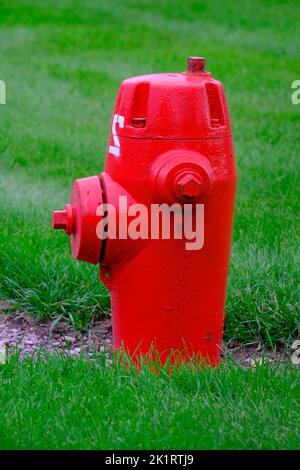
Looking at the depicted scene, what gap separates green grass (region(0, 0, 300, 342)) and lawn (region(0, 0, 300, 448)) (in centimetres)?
1

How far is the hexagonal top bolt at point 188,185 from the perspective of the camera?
262 cm

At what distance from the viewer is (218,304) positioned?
2891 millimetres

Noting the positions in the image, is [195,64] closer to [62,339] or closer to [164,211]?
[164,211]

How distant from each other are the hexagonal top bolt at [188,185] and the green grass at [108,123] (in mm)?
778

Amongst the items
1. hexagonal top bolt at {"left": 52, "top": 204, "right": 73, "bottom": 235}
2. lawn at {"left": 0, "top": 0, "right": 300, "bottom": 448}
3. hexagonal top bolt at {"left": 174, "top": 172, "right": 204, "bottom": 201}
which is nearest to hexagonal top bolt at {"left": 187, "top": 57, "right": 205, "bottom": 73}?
hexagonal top bolt at {"left": 174, "top": 172, "right": 204, "bottom": 201}

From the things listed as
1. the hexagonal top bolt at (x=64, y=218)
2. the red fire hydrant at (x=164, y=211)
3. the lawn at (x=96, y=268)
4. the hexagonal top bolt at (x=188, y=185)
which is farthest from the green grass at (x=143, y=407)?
the hexagonal top bolt at (x=188, y=185)

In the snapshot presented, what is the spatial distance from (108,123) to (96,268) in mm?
3141

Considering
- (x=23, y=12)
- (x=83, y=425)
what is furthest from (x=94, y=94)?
(x=83, y=425)

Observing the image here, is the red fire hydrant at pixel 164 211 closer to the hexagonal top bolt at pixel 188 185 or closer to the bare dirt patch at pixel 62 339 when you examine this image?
the hexagonal top bolt at pixel 188 185

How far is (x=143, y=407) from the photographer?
8.09 feet

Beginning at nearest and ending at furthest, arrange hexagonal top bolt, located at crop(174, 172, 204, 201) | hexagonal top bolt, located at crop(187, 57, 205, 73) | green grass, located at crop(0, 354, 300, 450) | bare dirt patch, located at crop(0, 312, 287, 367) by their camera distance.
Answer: green grass, located at crop(0, 354, 300, 450) → hexagonal top bolt, located at crop(174, 172, 204, 201) → hexagonal top bolt, located at crop(187, 57, 205, 73) → bare dirt patch, located at crop(0, 312, 287, 367)

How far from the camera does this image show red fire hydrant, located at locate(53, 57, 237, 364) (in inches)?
106

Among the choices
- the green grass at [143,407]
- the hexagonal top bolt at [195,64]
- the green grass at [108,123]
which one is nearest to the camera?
the green grass at [143,407]

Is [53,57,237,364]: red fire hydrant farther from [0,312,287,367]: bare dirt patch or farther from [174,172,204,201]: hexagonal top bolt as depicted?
[0,312,287,367]: bare dirt patch
